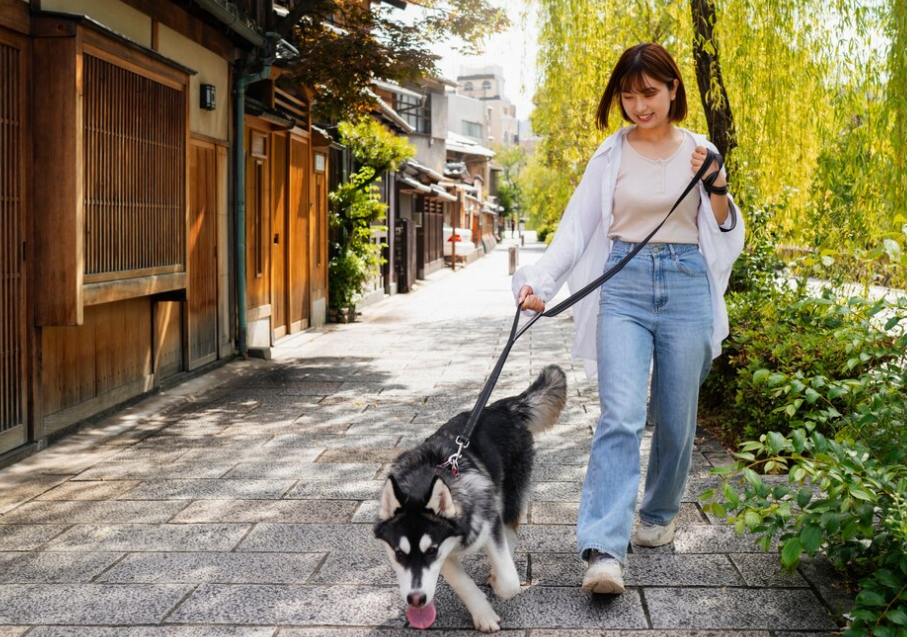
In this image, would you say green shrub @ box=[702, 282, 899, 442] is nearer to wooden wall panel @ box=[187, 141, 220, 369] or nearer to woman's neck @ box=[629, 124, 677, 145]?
woman's neck @ box=[629, 124, 677, 145]

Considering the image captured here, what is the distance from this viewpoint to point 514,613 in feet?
12.6

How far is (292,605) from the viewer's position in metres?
3.97

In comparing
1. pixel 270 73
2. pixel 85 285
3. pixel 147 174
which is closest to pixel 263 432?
pixel 85 285

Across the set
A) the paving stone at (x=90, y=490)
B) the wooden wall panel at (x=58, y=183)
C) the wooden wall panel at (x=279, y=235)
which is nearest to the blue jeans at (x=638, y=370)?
the paving stone at (x=90, y=490)

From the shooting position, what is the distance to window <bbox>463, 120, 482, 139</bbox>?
3330 inches

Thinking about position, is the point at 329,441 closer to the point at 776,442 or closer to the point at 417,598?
the point at 417,598

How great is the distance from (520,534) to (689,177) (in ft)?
6.44

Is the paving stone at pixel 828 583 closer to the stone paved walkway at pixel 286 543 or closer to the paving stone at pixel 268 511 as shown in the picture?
the stone paved walkway at pixel 286 543

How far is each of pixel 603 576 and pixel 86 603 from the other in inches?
84.3

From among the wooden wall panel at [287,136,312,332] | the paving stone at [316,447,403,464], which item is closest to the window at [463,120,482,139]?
the wooden wall panel at [287,136,312,332]

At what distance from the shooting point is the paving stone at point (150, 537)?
4.80 meters

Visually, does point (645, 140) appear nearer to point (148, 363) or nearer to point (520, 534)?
point (520, 534)

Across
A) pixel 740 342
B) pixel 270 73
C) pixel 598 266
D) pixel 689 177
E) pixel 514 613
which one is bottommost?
pixel 514 613

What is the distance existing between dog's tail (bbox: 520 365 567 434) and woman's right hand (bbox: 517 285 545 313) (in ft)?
1.78
